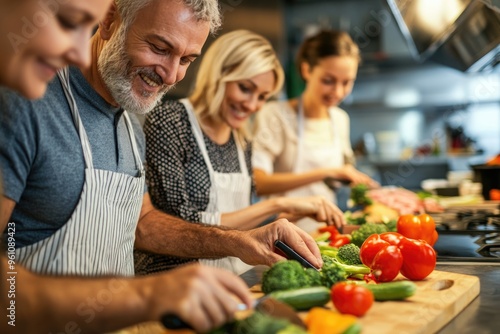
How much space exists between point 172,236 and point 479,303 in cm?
119

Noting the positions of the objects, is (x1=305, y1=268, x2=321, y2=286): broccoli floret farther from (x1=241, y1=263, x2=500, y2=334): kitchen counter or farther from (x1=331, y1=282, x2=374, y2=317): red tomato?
(x1=241, y1=263, x2=500, y2=334): kitchen counter

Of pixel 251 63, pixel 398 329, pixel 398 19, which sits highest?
pixel 398 19

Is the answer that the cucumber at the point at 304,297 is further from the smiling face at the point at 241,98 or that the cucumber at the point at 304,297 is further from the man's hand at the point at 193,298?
the smiling face at the point at 241,98

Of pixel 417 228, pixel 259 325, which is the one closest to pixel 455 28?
pixel 417 228

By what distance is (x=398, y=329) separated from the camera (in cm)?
143

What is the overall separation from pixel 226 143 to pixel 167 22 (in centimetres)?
112

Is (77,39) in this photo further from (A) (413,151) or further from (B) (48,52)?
(A) (413,151)

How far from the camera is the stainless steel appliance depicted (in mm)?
2344

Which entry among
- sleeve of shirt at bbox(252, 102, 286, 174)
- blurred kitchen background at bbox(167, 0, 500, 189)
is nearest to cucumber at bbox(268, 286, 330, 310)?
sleeve of shirt at bbox(252, 102, 286, 174)

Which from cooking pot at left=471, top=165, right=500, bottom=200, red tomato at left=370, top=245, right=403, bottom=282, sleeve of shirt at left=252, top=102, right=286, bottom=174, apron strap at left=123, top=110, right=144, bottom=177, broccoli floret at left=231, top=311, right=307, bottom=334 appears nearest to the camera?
broccoli floret at left=231, top=311, right=307, bottom=334

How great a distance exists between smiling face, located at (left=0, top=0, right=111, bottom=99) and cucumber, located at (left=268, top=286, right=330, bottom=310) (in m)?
0.79

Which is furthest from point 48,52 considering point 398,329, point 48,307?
point 398,329

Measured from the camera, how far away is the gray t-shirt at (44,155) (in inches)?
64.3

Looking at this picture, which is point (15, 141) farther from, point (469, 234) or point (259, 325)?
point (469, 234)
